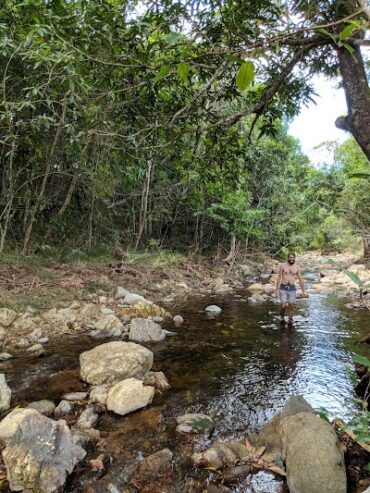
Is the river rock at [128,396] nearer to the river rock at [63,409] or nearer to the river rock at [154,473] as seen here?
the river rock at [63,409]

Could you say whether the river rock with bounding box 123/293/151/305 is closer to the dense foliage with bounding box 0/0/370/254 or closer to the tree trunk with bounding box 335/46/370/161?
the dense foliage with bounding box 0/0/370/254

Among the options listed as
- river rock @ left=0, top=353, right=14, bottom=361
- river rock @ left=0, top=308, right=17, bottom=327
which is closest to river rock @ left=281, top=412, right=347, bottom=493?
river rock @ left=0, top=353, right=14, bottom=361

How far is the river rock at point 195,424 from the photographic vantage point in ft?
11.5

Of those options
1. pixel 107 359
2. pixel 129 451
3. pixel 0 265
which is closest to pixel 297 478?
pixel 129 451

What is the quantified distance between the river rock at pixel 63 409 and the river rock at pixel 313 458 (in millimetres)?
2215

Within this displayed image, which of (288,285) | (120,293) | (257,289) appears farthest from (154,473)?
(257,289)

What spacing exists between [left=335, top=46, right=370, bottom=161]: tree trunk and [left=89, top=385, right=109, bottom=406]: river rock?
11.7ft

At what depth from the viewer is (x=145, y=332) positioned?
6.38 meters

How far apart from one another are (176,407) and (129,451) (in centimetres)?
89

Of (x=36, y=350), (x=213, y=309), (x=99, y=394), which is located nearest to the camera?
(x=99, y=394)

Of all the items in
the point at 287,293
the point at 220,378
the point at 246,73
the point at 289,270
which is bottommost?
the point at 220,378

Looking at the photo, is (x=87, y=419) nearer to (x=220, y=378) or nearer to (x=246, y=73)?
(x=220, y=378)

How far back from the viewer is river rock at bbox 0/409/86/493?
8.59ft

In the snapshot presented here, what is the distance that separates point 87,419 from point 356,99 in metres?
3.77
